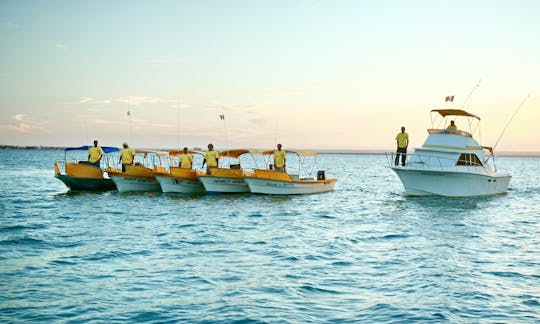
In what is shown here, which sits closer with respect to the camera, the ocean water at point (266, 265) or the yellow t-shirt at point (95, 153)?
the ocean water at point (266, 265)

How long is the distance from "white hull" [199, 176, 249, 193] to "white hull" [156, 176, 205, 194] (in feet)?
3.59

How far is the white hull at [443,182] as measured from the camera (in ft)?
92.0

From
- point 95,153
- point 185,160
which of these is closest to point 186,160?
point 185,160

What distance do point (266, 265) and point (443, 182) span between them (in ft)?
59.7

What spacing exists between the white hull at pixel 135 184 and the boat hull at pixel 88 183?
3.44 ft

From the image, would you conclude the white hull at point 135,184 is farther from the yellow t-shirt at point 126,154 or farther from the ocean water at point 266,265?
the ocean water at point 266,265

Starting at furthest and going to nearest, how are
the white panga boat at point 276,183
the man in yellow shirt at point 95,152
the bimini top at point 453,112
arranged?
1. the bimini top at point 453,112
2. the man in yellow shirt at point 95,152
3. the white panga boat at point 276,183

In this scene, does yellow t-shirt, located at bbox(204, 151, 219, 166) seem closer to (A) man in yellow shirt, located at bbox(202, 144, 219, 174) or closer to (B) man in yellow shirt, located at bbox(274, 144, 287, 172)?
(A) man in yellow shirt, located at bbox(202, 144, 219, 174)

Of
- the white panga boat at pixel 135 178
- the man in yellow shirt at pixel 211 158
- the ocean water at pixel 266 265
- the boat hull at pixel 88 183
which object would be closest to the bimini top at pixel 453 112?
the ocean water at pixel 266 265

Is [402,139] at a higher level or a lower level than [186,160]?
higher

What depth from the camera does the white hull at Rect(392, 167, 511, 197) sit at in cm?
2803

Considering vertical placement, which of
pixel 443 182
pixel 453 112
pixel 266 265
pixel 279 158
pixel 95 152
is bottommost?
pixel 266 265

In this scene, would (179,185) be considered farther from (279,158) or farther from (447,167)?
(447,167)

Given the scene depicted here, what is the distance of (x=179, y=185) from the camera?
1208 inches
